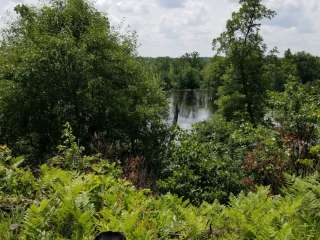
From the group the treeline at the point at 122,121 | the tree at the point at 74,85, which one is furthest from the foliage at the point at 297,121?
the tree at the point at 74,85

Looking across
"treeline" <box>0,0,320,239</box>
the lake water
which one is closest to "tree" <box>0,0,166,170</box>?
"treeline" <box>0,0,320,239</box>

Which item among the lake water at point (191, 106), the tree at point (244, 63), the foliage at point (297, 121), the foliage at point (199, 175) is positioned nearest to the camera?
the foliage at point (199, 175)

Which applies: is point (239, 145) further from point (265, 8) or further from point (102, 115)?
point (265, 8)

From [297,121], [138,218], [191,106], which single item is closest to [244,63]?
[297,121]

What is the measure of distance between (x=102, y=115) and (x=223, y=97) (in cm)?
1406

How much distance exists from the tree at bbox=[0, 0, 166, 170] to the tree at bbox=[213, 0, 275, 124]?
409 inches

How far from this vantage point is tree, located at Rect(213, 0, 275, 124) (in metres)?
29.3

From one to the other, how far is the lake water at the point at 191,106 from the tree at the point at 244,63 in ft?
74.3

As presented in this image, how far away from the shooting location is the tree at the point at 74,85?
18812 millimetres

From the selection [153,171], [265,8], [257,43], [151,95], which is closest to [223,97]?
[257,43]

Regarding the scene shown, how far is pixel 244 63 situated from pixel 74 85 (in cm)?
1475

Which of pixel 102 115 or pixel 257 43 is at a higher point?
pixel 257 43

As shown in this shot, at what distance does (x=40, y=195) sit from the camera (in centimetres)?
404

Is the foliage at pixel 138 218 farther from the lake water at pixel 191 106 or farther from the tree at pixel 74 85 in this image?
the lake water at pixel 191 106
